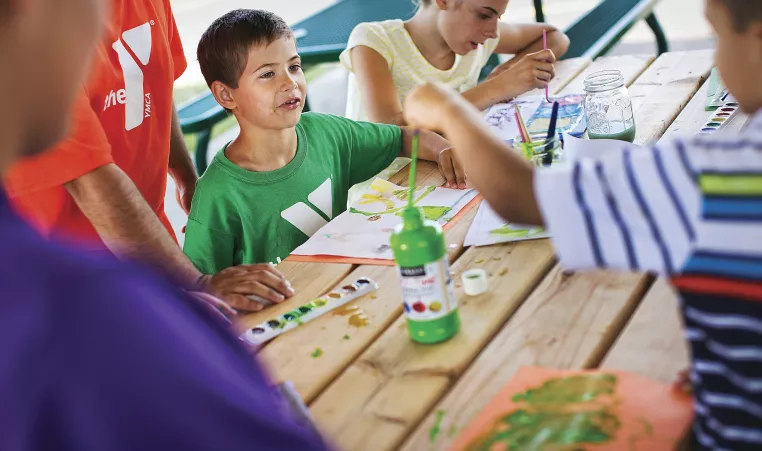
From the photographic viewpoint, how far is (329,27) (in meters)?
3.57

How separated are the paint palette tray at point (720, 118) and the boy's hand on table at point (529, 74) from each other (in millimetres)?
462

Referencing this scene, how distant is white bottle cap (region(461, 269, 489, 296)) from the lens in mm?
1341

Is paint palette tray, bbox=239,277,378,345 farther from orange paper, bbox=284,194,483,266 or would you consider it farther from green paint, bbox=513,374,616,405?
green paint, bbox=513,374,616,405

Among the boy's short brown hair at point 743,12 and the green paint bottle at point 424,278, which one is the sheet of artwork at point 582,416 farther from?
the boy's short brown hair at point 743,12

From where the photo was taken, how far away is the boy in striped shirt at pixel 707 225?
31.9 inches

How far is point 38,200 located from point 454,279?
0.89 m

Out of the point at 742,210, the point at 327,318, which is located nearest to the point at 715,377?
the point at 742,210

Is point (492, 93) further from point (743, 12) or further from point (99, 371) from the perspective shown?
point (99, 371)

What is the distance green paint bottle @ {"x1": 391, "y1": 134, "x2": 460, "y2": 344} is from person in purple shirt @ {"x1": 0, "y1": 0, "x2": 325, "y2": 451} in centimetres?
59

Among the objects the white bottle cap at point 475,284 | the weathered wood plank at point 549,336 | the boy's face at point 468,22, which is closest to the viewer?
the weathered wood plank at point 549,336

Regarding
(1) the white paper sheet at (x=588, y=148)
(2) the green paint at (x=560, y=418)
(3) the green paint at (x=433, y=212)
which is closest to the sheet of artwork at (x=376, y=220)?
(3) the green paint at (x=433, y=212)

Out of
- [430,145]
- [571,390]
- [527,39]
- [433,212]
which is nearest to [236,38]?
[430,145]

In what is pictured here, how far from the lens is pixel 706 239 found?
82 cm

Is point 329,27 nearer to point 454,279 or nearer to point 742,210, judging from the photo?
point 454,279
